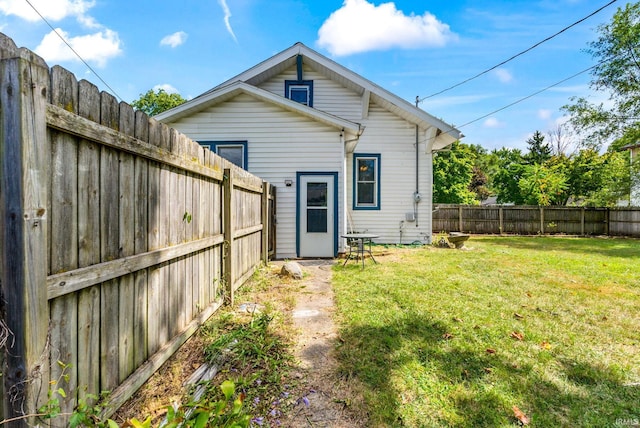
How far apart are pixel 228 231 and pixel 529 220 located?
15641mm

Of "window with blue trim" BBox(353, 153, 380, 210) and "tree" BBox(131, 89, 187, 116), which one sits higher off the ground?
"tree" BBox(131, 89, 187, 116)

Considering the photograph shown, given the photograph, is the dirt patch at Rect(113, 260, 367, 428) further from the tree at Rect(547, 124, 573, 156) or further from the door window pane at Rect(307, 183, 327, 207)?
the tree at Rect(547, 124, 573, 156)

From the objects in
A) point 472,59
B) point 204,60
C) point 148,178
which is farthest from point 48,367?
point 204,60

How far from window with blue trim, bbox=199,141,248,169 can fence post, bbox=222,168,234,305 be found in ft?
13.5

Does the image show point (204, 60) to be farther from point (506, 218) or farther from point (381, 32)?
point (506, 218)

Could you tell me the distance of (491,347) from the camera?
3020 mm

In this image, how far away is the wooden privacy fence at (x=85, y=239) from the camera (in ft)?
3.96

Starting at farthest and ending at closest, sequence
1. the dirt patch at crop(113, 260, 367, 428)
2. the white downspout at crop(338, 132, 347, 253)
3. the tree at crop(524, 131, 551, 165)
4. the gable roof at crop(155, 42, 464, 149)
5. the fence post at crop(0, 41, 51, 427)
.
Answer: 1. the tree at crop(524, 131, 551, 165)
2. the gable roof at crop(155, 42, 464, 149)
3. the white downspout at crop(338, 132, 347, 253)
4. the dirt patch at crop(113, 260, 367, 428)
5. the fence post at crop(0, 41, 51, 427)

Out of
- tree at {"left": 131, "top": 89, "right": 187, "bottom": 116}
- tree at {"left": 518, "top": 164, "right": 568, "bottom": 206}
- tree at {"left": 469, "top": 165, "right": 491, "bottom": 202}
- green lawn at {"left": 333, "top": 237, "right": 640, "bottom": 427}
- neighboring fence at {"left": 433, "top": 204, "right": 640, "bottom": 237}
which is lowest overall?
green lawn at {"left": 333, "top": 237, "right": 640, "bottom": 427}

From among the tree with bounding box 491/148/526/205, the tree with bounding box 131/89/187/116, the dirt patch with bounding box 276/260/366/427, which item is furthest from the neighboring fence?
the tree with bounding box 131/89/187/116

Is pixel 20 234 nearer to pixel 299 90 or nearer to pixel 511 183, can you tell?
pixel 299 90

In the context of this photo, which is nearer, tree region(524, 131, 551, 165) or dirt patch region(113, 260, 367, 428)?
dirt patch region(113, 260, 367, 428)

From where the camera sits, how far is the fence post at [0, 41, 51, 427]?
1197 millimetres

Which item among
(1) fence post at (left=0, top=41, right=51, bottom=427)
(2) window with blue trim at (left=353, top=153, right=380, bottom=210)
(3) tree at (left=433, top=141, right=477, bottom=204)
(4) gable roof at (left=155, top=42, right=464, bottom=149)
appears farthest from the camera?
(3) tree at (left=433, top=141, right=477, bottom=204)
